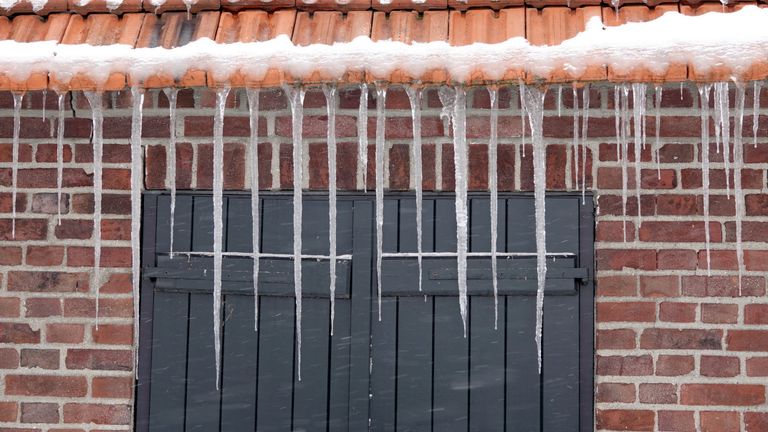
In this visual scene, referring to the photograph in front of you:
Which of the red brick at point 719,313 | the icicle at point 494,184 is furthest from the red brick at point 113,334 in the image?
the red brick at point 719,313

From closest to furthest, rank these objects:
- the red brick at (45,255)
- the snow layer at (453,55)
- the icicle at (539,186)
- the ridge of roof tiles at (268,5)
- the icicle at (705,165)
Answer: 1. the snow layer at (453,55)
2. the ridge of roof tiles at (268,5)
3. the icicle at (539,186)
4. the icicle at (705,165)
5. the red brick at (45,255)

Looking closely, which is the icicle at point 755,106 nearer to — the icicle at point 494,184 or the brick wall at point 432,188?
the brick wall at point 432,188

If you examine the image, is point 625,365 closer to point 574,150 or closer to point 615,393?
point 615,393

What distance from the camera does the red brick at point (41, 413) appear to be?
344 centimetres

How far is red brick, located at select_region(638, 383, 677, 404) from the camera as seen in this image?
330 centimetres

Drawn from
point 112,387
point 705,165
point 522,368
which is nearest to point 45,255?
point 112,387

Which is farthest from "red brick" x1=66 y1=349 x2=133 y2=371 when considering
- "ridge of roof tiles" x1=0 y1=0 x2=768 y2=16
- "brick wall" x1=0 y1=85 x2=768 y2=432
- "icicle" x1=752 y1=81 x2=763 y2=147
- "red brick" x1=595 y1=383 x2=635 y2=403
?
"icicle" x1=752 y1=81 x2=763 y2=147

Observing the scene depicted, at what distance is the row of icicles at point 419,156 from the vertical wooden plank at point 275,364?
0.19 ft

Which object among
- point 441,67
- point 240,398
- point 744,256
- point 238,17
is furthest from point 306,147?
point 744,256

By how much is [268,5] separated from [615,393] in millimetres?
1958

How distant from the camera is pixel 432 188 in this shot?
11.1 feet

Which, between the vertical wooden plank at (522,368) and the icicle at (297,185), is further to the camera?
the vertical wooden plank at (522,368)

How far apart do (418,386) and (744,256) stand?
4.44 feet

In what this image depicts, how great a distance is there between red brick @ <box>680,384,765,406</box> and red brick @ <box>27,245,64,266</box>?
2.50 meters
